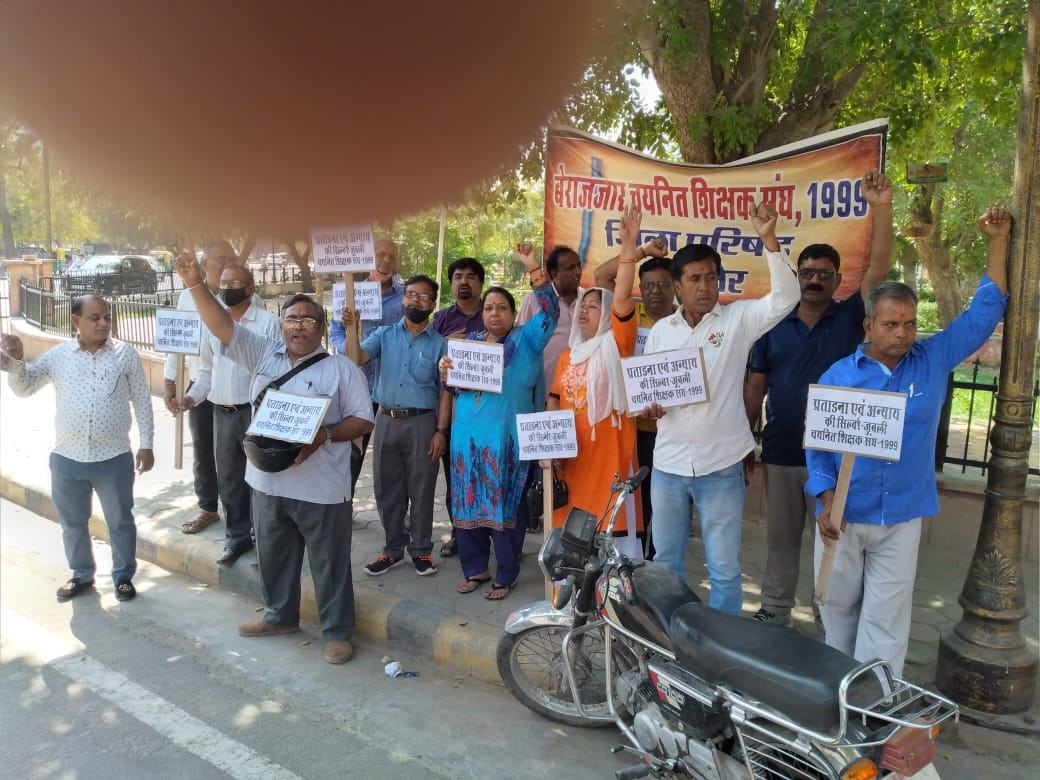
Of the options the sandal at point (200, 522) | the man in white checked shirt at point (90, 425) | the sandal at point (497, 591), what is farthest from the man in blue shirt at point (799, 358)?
the sandal at point (200, 522)

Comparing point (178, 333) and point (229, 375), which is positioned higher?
point (178, 333)

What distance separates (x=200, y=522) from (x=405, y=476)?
1857mm

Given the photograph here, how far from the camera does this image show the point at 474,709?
365 cm

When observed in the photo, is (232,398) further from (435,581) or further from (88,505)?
(435,581)

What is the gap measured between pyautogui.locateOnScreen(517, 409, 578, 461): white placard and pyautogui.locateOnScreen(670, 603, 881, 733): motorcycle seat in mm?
1363

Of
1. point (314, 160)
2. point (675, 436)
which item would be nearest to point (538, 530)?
point (675, 436)

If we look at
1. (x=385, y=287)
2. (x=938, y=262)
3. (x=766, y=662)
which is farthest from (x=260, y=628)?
(x=938, y=262)

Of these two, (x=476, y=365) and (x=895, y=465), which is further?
(x=476, y=365)

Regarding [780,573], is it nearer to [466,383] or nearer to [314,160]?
[466,383]

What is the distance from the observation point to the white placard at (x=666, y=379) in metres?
3.37

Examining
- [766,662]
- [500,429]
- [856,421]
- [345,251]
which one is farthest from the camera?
[345,251]

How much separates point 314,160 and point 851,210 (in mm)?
3939

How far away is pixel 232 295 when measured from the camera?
15.8 feet

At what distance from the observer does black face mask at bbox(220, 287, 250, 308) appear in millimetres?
4773
